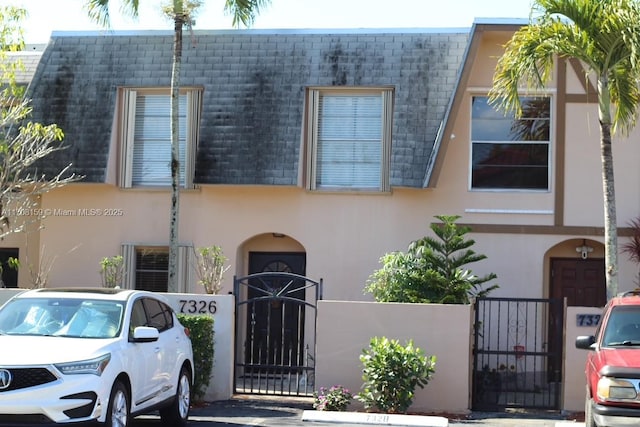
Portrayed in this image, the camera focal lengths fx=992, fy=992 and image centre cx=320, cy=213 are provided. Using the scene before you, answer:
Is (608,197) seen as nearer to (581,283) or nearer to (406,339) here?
(406,339)

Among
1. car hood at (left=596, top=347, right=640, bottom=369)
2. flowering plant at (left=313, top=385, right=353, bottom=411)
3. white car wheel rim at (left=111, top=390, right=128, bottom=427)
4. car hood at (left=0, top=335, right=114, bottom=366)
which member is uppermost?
car hood at (left=596, top=347, right=640, bottom=369)

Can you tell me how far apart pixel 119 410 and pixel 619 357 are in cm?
527

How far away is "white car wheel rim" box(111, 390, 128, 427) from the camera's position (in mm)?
10195

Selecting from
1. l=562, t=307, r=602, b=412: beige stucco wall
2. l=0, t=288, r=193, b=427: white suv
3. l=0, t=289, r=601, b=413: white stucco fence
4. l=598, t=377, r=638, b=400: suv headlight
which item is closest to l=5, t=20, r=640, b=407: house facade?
l=0, t=289, r=601, b=413: white stucco fence

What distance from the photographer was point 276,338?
1834cm

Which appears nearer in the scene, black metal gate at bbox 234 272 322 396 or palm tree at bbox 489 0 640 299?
palm tree at bbox 489 0 640 299

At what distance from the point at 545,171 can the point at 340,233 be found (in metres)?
3.96

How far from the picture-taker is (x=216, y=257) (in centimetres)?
1678

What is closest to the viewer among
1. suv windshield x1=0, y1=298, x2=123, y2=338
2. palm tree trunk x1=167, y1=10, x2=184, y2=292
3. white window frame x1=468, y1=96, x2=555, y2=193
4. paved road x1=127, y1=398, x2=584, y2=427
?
suv windshield x1=0, y1=298, x2=123, y2=338

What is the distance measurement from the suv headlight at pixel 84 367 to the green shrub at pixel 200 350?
4.62 meters

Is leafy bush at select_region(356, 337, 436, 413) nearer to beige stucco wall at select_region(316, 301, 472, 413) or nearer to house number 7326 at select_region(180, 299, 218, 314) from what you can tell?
beige stucco wall at select_region(316, 301, 472, 413)

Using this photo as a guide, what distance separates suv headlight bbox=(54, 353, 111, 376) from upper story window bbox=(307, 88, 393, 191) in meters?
9.11

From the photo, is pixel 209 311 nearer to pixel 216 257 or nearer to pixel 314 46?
pixel 216 257

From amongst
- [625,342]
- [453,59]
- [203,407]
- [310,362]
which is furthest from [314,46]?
[625,342]
